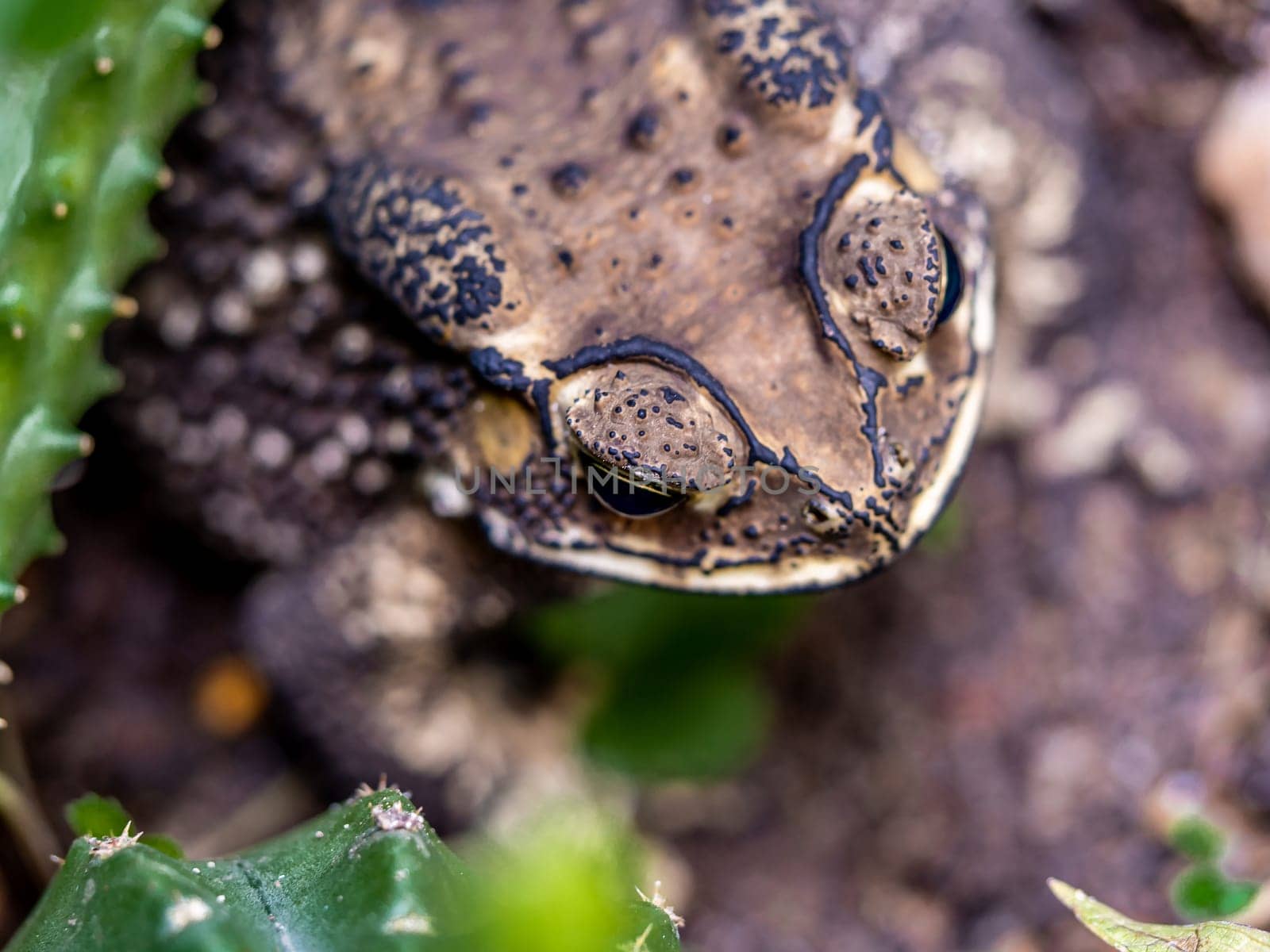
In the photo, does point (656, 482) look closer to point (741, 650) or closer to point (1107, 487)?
point (741, 650)

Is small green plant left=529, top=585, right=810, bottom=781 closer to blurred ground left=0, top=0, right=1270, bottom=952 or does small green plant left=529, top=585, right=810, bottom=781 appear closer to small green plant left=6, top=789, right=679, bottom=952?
blurred ground left=0, top=0, right=1270, bottom=952

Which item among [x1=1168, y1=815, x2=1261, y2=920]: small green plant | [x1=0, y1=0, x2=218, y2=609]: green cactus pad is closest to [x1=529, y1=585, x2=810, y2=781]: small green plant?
[x1=1168, y1=815, x2=1261, y2=920]: small green plant

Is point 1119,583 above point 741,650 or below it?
below

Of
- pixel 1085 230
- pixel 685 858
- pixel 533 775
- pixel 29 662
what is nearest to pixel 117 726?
pixel 29 662

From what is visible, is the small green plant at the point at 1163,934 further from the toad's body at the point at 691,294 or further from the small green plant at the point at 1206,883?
the toad's body at the point at 691,294

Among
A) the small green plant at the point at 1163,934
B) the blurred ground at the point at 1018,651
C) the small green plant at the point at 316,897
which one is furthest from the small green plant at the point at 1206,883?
the small green plant at the point at 316,897

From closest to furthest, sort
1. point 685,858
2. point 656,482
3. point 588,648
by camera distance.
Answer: point 656,482, point 588,648, point 685,858

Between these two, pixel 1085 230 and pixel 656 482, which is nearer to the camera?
pixel 656 482

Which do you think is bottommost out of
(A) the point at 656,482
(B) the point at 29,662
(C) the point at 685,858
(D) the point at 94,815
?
(C) the point at 685,858
